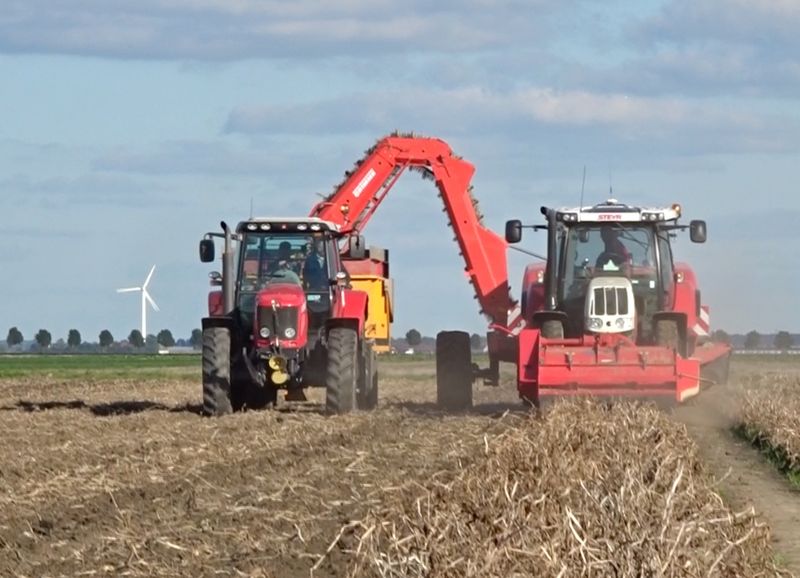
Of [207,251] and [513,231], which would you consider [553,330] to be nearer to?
[513,231]

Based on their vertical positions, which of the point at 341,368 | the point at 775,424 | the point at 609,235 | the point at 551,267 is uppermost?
the point at 609,235

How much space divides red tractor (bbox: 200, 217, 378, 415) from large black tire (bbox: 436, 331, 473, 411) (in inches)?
58.3

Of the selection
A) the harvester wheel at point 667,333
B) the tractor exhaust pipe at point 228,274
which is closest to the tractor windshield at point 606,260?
the harvester wheel at point 667,333

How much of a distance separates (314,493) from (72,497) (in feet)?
5.84

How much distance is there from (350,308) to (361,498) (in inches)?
368

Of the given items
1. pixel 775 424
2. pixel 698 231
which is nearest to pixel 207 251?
pixel 698 231

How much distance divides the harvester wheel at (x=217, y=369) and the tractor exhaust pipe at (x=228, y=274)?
2.09ft

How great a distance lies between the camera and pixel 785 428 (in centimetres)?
1666

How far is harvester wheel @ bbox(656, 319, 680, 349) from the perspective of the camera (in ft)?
63.6

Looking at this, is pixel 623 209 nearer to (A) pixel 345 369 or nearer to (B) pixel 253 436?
(A) pixel 345 369

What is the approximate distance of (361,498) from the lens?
37.5 ft

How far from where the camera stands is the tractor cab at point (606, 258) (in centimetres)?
2009

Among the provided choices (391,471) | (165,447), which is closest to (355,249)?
(165,447)

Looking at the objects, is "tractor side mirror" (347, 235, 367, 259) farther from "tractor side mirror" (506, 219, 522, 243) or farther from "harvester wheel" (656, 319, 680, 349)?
"harvester wheel" (656, 319, 680, 349)
